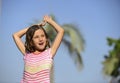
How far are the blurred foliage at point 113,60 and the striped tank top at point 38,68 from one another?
1.24 meters

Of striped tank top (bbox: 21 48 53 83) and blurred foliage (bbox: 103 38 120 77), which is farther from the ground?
striped tank top (bbox: 21 48 53 83)

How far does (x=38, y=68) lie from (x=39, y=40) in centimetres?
12

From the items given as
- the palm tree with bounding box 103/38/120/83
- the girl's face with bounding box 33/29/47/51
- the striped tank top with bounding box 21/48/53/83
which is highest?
the girl's face with bounding box 33/29/47/51

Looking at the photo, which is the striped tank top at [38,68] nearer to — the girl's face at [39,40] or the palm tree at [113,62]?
the girl's face at [39,40]

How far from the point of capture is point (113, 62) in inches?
98.1

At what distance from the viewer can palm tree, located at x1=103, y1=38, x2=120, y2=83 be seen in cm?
230

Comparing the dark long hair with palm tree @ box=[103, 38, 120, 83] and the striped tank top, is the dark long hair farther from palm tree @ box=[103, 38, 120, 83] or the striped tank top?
palm tree @ box=[103, 38, 120, 83]

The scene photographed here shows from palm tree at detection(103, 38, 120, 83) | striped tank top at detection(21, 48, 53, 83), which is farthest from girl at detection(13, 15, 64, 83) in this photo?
palm tree at detection(103, 38, 120, 83)

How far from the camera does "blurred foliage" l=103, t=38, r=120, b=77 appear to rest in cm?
231

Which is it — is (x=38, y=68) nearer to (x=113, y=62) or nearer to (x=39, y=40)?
(x=39, y=40)

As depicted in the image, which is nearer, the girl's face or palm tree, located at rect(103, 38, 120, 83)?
the girl's face

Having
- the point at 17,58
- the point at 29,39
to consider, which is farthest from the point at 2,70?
the point at 29,39

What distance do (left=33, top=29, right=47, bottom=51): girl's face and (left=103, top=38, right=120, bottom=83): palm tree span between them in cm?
122

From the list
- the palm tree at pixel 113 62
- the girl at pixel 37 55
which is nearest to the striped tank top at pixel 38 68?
the girl at pixel 37 55
